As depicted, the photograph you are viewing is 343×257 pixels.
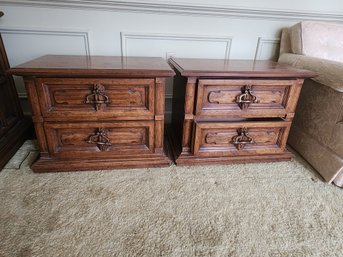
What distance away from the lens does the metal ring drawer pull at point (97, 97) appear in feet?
3.26

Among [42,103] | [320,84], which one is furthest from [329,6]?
[42,103]

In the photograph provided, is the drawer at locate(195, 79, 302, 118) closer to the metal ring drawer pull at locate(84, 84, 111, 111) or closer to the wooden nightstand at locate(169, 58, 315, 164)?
the wooden nightstand at locate(169, 58, 315, 164)

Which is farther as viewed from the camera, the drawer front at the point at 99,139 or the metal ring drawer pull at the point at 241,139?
the metal ring drawer pull at the point at 241,139

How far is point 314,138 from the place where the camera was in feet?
4.08

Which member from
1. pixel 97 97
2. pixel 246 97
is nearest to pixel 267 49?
pixel 246 97

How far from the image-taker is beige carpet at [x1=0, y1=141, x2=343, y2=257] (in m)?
0.77

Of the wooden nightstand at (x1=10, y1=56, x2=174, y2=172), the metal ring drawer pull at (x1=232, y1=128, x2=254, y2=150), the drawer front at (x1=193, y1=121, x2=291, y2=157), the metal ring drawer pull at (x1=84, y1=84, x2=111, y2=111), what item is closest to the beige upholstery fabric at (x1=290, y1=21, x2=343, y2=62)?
the drawer front at (x1=193, y1=121, x2=291, y2=157)

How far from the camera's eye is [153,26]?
1369 mm

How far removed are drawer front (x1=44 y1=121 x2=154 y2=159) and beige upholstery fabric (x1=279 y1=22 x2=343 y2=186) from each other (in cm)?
88

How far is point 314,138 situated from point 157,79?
3.01 feet

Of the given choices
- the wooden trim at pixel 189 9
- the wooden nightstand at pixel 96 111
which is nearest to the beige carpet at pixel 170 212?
the wooden nightstand at pixel 96 111

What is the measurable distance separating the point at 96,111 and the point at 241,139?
74 cm

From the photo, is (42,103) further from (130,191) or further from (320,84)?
(320,84)

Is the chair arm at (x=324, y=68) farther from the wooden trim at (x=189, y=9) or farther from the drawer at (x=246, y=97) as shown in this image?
the wooden trim at (x=189, y=9)
